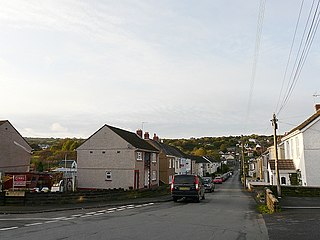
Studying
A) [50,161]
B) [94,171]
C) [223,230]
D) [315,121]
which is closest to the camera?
[223,230]

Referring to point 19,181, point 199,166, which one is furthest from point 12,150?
point 199,166

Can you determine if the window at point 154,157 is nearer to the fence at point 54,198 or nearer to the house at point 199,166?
the fence at point 54,198

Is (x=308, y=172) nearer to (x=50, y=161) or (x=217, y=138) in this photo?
(x=50, y=161)

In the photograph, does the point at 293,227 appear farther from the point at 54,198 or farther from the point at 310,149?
the point at 310,149

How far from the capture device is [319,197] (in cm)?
2894

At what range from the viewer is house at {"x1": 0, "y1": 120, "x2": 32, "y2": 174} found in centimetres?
3609

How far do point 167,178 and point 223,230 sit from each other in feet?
146

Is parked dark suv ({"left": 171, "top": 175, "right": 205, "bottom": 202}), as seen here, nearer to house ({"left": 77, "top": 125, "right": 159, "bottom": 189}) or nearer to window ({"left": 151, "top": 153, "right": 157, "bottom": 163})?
house ({"left": 77, "top": 125, "right": 159, "bottom": 189})

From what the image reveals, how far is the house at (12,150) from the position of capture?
118ft

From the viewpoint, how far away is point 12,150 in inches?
1502

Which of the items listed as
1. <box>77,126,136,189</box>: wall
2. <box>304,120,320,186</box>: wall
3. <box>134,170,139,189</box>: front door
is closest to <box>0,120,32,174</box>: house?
<box>77,126,136,189</box>: wall

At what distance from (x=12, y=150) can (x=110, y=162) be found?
34.3 feet

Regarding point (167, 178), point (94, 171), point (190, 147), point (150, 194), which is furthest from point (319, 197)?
point (190, 147)

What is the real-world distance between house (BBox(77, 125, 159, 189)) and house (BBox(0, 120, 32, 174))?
6559 millimetres
